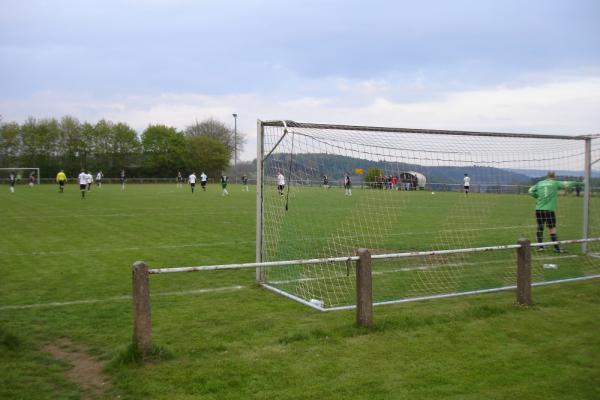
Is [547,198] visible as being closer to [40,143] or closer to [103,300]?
[103,300]

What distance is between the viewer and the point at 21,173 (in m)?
57.9

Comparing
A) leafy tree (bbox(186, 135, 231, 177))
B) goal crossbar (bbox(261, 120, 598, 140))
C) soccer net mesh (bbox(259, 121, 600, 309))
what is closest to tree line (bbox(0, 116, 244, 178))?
leafy tree (bbox(186, 135, 231, 177))

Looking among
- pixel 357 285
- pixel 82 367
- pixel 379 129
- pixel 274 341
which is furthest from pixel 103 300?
pixel 379 129

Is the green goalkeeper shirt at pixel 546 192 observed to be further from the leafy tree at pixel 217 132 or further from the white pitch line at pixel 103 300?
the leafy tree at pixel 217 132

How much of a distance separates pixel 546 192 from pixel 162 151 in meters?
62.8

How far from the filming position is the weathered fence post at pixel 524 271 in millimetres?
7070

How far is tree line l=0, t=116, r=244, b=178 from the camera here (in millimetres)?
63281

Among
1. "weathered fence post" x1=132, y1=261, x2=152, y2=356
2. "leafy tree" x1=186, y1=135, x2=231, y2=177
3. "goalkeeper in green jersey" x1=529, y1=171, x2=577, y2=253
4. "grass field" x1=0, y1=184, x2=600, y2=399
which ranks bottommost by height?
"grass field" x1=0, y1=184, x2=600, y2=399

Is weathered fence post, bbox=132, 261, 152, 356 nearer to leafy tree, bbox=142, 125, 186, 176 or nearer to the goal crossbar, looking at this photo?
the goal crossbar

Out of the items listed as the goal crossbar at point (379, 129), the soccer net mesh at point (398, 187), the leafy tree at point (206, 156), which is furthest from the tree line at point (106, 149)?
the goal crossbar at point (379, 129)

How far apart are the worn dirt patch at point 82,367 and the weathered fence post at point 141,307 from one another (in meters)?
0.43

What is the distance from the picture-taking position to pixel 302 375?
4926 millimetres

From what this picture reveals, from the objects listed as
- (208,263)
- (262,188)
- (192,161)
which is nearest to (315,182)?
(262,188)

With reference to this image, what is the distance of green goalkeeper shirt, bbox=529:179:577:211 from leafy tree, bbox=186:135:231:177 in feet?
201
